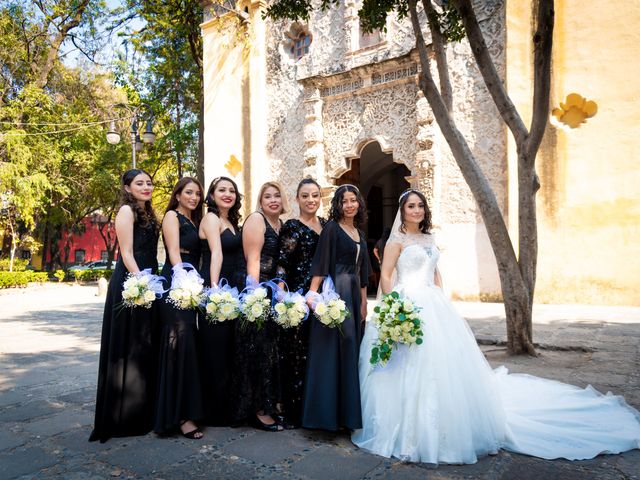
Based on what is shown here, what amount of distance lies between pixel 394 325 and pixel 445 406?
645mm

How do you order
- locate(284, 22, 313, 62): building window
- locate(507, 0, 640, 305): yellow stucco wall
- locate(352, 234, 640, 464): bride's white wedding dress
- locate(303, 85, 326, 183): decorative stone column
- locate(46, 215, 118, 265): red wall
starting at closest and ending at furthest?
locate(352, 234, 640, 464): bride's white wedding dress → locate(507, 0, 640, 305): yellow stucco wall → locate(303, 85, 326, 183): decorative stone column → locate(284, 22, 313, 62): building window → locate(46, 215, 118, 265): red wall

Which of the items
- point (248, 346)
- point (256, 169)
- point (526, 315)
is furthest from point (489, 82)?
point (256, 169)

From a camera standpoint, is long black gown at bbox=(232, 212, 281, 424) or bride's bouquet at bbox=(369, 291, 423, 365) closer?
bride's bouquet at bbox=(369, 291, 423, 365)

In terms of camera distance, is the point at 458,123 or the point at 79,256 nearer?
the point at 458,123

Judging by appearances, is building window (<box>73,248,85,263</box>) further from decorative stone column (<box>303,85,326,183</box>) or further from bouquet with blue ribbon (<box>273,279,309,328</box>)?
bouquet with blue ribbon (<box>273,279,309,328</box>)

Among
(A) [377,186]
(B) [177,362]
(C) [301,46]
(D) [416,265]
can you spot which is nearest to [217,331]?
(B) [177,362]

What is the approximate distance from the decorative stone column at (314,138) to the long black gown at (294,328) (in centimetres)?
956

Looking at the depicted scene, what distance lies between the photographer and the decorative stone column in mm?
13562

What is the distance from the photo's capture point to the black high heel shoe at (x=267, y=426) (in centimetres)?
379

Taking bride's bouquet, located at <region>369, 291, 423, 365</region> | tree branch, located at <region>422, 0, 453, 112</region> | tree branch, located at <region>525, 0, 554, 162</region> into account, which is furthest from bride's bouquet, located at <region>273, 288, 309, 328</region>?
tree branch, located at <region>422, 0, 453, 112</region>

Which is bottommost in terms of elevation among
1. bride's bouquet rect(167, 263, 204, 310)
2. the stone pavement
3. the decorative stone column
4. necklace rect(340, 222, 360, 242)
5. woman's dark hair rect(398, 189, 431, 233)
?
the stone pavement

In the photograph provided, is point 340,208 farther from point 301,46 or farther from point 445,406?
point 301,46

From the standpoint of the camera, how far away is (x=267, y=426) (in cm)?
380

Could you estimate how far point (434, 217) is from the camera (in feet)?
37.8
